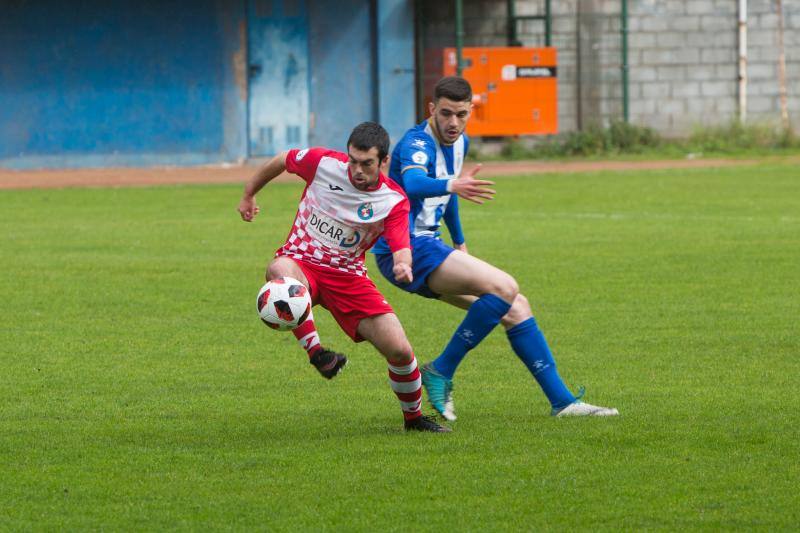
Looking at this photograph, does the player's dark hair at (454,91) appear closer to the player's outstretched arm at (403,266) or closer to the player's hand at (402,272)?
the player's outstretched arm at (403,266)

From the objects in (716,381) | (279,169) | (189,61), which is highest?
(189,61)

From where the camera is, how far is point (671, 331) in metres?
9.68

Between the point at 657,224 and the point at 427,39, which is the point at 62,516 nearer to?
the point at 657,224

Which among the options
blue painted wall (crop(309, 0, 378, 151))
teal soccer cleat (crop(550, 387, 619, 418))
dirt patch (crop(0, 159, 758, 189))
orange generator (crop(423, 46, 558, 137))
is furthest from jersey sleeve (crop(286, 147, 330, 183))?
blue painted wall (crop(309, 0, 378, 151))

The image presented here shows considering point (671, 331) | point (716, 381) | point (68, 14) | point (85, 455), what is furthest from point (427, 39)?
point (85, 455)

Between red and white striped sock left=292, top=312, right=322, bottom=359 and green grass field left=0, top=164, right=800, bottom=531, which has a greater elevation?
red and white striped sock left=292, top=312, right=322, bottom=359

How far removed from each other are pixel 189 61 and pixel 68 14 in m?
2.36

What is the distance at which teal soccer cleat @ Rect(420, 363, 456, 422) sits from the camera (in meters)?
7.11

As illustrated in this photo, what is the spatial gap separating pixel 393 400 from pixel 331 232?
129 centimetres

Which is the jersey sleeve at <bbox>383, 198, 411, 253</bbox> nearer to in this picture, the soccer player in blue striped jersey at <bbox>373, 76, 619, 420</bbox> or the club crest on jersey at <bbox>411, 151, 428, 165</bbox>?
the soccer player in blue striped jersey at <bbox>373, 76, 619, 420</bbox>

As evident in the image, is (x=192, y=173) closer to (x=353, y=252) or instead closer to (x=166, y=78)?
(x=166, y=78)

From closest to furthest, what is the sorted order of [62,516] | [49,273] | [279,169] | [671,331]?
[62,516]
[279,169]
[671,331]
[49,273]

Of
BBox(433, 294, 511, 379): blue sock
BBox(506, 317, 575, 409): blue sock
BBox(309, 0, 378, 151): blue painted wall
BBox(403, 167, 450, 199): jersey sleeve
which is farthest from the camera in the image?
BBox(309, 0, 378, 151): blue painted wall

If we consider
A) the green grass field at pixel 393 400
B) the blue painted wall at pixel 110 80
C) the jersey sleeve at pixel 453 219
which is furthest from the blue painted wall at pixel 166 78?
the jersey sleeve at pixel 453 219
